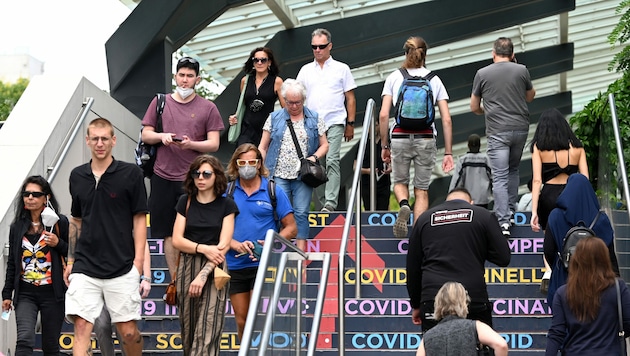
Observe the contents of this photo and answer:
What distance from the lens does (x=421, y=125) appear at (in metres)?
10.0

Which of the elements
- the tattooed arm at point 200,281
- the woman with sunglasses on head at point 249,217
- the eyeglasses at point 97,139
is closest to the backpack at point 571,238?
the woman with sunglasses on head at point 249,217

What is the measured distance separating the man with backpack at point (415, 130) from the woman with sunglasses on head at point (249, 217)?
2222 millimetres

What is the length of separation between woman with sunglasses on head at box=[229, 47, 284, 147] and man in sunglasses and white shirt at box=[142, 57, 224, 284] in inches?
66.8

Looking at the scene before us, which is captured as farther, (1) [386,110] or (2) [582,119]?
(2) [582,119]

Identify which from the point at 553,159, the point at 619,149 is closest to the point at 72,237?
the point at 553,159

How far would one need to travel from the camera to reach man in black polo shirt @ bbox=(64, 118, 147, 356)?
283 inches

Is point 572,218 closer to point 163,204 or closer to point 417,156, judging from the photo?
point 417,156

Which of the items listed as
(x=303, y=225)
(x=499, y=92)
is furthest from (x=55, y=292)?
(x=499, y=92)

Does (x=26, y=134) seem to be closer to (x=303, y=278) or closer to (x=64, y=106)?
(x=64, y=106)

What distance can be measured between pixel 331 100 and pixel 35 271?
13.6 ft

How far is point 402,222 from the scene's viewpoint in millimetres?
10023

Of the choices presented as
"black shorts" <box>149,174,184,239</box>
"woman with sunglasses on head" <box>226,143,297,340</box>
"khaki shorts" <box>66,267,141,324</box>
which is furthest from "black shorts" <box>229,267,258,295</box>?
"black shorts" <box>149,174,184,239</box>

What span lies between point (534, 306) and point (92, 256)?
11.8ft

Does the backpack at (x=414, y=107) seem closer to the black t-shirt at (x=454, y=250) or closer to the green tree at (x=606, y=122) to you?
the green tree at (x=606, y=122)
